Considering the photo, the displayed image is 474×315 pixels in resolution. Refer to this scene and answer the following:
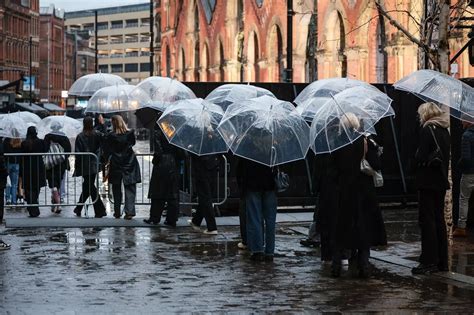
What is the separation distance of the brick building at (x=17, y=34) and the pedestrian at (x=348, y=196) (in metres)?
96.7

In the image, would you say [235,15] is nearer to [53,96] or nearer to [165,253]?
[165,253]

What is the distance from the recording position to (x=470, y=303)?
11133 millimetres

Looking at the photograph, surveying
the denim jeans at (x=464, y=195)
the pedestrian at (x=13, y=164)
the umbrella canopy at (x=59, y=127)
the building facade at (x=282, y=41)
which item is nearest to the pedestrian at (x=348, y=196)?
the denim jeans at (x=464, y=195)

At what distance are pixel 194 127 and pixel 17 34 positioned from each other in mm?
104836

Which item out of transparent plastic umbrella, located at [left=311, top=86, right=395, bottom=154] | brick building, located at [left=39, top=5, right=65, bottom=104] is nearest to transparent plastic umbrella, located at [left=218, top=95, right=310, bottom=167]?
transparent plastic umbrella, located at [left=311, top=86, right=395, bottom=154]

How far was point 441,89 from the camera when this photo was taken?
44.5 feet

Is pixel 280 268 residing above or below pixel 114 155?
below

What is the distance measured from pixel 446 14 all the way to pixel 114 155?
6681 mm

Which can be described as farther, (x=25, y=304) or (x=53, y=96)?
(x=53, y=96)

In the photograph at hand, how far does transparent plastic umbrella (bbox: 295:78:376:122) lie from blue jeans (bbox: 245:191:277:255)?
9.34 ft

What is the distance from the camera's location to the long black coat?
Result: 18359 mm

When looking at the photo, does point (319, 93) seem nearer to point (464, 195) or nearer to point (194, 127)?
point (194, 127)

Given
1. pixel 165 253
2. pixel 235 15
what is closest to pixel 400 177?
pixel 165 253

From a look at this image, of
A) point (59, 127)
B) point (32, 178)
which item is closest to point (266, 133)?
point (32, 178)
